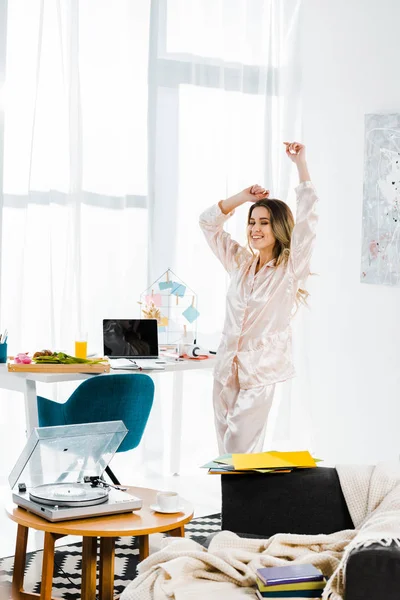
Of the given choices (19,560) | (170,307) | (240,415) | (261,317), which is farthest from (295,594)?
(170,307)

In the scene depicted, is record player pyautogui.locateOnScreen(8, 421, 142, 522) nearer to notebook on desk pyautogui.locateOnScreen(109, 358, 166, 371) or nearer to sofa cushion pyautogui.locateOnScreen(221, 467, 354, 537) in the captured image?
sofa cushion pyautogui.locateOnScreen(221, 467, 354, 537)

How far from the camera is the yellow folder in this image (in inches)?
95.8

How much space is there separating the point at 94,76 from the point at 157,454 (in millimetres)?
1908

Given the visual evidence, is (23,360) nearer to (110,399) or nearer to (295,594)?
(110,399)

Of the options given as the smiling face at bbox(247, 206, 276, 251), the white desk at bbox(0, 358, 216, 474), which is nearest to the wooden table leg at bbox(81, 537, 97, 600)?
the white desk at bbox(0, 358, 216, 474)

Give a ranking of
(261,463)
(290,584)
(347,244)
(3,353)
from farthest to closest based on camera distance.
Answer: (347,244) < (3,353) < (261,463) < (290,584)

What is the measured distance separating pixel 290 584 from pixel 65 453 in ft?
2.54

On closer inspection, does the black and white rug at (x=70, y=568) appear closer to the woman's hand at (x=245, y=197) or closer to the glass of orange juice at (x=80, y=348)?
the glass of orange juice at (x=80, y=348)

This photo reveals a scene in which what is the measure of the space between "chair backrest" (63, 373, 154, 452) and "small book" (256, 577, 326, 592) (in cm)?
173

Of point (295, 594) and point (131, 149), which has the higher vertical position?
point (131, 149)

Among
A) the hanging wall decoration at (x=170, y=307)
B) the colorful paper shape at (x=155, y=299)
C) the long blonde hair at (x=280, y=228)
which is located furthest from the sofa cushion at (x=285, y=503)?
the colorful paper shape at (x=155, y=299)

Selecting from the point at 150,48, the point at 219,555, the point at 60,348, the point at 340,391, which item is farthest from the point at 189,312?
the point at 219,555

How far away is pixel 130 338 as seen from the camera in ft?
13.3

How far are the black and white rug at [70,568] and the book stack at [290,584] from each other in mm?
1030
